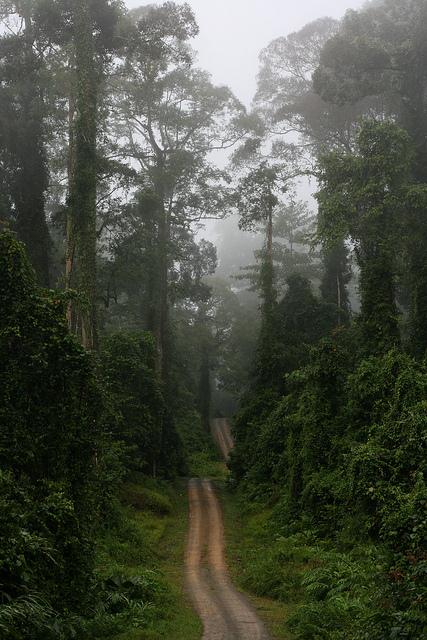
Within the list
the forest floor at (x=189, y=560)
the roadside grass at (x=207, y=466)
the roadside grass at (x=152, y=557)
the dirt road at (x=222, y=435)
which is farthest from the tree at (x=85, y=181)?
the dirt road at (x=222, y=435)

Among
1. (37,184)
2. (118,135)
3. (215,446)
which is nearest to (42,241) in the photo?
(37,184)

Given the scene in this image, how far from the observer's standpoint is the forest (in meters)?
11.6

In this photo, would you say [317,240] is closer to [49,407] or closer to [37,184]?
[37,184]

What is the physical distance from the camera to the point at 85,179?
21906 mm

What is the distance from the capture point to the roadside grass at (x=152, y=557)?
12672 millimetres

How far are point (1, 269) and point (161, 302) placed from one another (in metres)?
25.4

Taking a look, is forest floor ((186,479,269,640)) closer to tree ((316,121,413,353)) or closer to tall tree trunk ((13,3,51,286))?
tree ((316,121,413,353))

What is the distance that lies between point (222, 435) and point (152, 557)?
1448 inches

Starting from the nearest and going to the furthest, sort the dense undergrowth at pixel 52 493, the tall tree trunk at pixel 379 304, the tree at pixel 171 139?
the dense undergrowth at pixel 52 493 < the tall tree trunk at pixel 379 304 < the tree at pixel 171 139

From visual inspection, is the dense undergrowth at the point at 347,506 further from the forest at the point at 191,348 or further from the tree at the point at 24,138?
the tree at the point at 24,138

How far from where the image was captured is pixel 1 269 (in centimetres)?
1212

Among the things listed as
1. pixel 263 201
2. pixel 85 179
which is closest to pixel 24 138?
pixel 85 179

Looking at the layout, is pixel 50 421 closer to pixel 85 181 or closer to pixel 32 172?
pixel 85 181

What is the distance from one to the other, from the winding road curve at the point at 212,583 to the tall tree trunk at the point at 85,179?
837 cm
